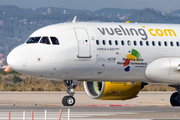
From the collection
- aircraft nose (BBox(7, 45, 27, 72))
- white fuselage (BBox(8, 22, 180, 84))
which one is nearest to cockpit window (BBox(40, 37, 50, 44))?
white fuselage (BBox(8, 22, 180, 84))

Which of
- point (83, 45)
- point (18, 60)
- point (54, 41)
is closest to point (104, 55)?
point (83, 45)

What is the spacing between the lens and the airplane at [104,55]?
24.6m

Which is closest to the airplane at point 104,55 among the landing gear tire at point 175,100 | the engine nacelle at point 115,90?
the engine nacelle at point 115,90

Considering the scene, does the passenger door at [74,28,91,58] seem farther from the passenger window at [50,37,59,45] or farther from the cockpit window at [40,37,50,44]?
the cockpit window at [40,37,50,44]

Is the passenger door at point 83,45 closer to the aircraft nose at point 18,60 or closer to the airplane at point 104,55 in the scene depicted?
the airplane at point 104,55

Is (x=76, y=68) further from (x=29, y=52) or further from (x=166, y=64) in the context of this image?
(x=166, y=64)

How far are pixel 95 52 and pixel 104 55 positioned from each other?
1.77ft

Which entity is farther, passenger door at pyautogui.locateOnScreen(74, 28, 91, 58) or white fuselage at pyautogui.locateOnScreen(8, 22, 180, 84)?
passenger door at pyautogui.locateOnScreen(74, 28, 91, 58)

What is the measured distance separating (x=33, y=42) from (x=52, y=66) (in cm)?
170

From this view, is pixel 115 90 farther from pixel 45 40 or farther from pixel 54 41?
pixel 45 40

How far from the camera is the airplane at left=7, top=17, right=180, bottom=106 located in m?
24.6

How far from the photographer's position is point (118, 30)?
26516 mm

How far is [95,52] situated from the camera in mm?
25359

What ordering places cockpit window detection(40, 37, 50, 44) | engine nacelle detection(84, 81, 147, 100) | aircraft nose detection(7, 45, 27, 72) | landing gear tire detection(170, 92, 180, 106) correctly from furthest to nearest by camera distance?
landing gear tire detection(170, 92, 180, 106) < engine nacelle detection(84, 81, 147, 100) < cockpit window detection(40, 37, 50, 44) < aircraft nose detection(7, 45, 27, 72)
